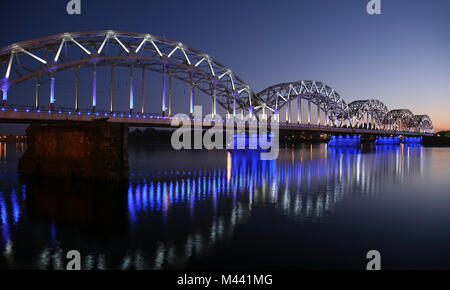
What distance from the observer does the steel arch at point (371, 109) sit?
133m

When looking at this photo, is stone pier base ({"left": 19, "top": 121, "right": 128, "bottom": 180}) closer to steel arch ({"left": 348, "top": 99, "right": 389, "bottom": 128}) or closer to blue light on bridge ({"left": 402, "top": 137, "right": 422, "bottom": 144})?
steel arch ({"left": 348, "top": 99, "right": 389, "bottom": 128})

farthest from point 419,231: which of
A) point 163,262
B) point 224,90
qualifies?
point 224,90

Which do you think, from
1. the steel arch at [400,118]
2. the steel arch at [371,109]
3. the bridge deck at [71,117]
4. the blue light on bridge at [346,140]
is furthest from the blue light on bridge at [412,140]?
the bridge deck at [71,117]

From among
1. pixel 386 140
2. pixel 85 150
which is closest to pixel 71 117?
pixel 85 150

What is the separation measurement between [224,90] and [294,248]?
A: 5213 cm

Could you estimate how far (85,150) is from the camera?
21.0 m

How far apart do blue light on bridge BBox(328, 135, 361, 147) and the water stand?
9413 cm

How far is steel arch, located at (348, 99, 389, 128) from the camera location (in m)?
133

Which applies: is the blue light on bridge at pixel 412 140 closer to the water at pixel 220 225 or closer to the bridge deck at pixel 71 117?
the bridge deck at pixel 71 117

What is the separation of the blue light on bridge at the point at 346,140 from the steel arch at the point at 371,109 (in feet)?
54.9

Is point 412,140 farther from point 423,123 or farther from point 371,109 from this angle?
point 423,123

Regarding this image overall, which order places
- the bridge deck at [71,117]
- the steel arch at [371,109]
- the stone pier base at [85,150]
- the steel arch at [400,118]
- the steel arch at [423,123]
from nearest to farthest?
the stone pier base at [85,150] < the bridge deck at [71,117] < the steel arch at [371,109] < the steel arch at [400,118] < the steel arch at [423,123]

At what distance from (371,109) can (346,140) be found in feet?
115
